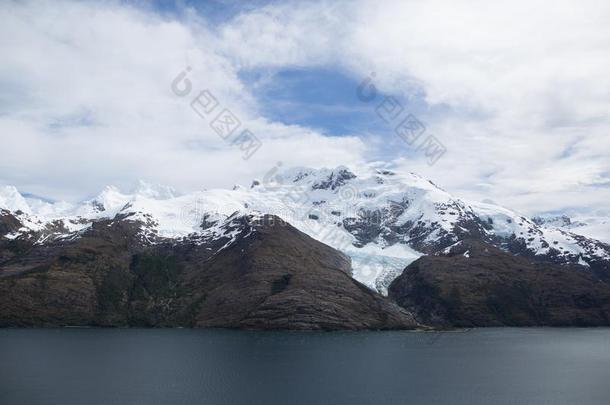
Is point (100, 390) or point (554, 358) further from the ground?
point (554, 358)

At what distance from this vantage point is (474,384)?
136875 mm

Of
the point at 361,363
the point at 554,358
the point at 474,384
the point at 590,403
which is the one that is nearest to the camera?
the point at 590,403

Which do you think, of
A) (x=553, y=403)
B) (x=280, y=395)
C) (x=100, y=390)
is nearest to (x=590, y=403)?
(x=553, y=403)

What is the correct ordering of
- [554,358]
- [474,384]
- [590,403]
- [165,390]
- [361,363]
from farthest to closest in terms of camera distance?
1. [554,358]
2. [361,363]
3. [474,384]
4. [165,390]
5. [590,403]

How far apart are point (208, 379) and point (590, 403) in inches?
3210

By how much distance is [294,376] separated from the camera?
474ft

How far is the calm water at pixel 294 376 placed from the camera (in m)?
120

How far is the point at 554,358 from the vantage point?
7219 inches

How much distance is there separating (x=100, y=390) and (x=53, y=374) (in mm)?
25109

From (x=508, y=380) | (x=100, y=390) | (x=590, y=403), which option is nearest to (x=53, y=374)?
(x=100, y=390)

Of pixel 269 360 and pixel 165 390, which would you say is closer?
pixel 165 390

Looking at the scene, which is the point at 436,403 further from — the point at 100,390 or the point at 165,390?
the point at 100,390

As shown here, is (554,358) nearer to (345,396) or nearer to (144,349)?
(345,396)

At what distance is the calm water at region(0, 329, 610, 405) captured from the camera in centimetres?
11956
